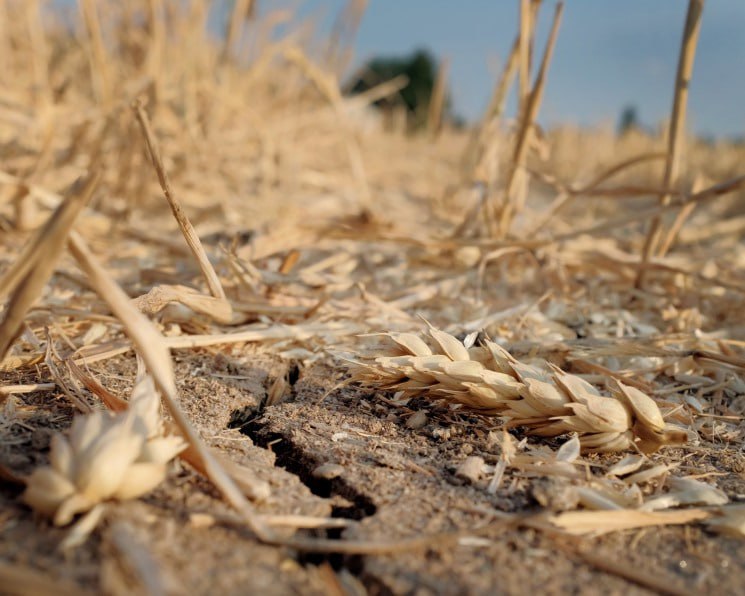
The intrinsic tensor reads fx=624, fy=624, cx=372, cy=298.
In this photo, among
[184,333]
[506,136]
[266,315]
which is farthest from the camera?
[506,136]

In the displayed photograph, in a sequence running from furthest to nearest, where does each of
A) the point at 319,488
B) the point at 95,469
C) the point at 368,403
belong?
the point at 368,403 → the point at 319,488 → the point at 95,469

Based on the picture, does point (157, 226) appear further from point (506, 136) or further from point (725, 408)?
point (725, 408)

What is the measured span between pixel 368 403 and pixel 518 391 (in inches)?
10.5

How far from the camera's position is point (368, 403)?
3.49 feet

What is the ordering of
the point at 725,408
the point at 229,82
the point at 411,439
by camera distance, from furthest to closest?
the point at 229,82 < the point at 725,408 < the point at 411,439

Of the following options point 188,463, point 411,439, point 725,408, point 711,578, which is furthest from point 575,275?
point 188,463

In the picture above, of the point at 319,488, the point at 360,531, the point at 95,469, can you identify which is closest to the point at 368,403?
the point at 319,488

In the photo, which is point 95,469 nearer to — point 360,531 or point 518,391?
point 360,531

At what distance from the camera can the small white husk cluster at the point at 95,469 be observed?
61 cm

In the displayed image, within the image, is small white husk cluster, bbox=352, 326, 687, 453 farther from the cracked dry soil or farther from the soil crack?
the soil crack

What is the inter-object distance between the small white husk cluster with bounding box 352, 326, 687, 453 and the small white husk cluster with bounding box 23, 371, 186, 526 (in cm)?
39

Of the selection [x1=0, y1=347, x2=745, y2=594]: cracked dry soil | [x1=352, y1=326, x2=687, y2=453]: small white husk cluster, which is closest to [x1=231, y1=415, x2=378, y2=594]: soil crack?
[x1=0, y1=347, x2=745, y2=594]: cracked dry soil

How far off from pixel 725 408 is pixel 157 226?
2.07 metres

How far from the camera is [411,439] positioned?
0.95 meters
